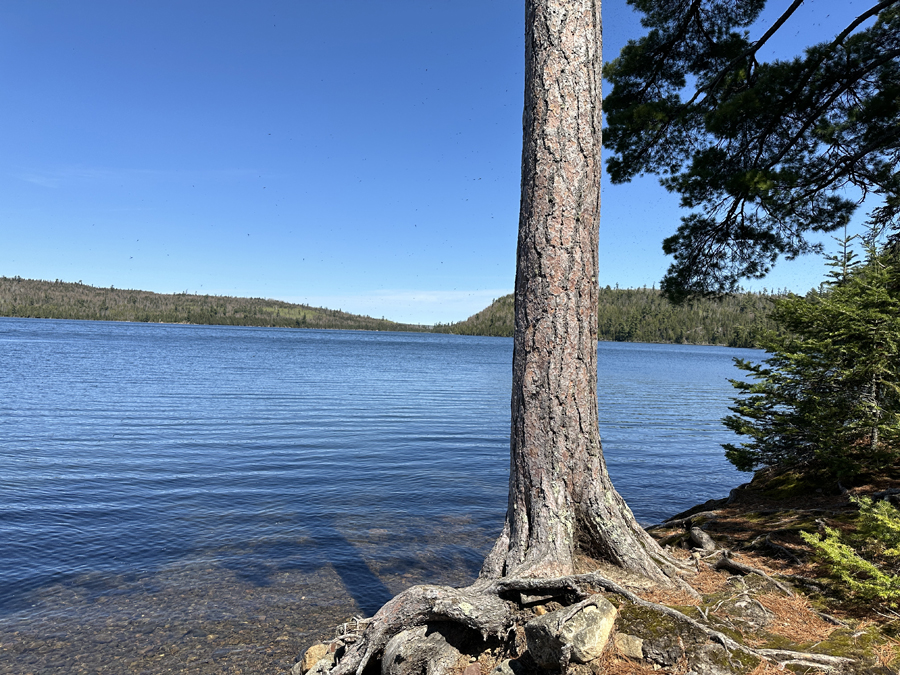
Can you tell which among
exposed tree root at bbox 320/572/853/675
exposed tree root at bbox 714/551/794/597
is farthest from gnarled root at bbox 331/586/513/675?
exposed tree root at bbox 714/551/794/597

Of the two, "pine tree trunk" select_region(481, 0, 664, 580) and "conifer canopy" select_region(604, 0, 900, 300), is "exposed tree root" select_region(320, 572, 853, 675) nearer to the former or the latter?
"pine tree trunk" select_region(481, 0, 664, 580)

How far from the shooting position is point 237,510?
917cm

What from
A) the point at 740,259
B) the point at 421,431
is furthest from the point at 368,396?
the point at 740,259

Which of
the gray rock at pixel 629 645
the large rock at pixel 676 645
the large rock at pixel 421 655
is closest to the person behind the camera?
the large rock at pixel 676 645

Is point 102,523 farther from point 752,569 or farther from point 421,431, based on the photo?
point 421,431

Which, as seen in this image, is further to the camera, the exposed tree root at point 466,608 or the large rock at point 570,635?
the exposed tree root at point 466,608

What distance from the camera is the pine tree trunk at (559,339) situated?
3977 mm

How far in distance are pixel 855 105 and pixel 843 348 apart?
3.38 metres

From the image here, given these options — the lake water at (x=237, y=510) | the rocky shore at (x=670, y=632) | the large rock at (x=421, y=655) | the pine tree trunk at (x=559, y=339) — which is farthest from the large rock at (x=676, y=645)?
the lake water at (x=237, y=510)

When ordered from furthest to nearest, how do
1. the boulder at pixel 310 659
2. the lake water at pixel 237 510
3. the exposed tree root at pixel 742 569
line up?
the lake water at pixel 237 510
the boulder at pixel 310 659
the exposed tree root at pixel 742 569

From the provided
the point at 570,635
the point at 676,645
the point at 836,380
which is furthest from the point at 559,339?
the point at 836,380

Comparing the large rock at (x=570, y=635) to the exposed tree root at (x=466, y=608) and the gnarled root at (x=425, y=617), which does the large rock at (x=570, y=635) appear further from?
the gnarled root at (x=425, y=617)

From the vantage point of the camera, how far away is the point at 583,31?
13.7 ft

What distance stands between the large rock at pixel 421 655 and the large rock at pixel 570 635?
0.62 metres
